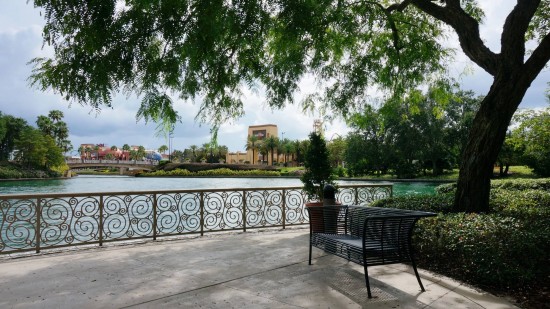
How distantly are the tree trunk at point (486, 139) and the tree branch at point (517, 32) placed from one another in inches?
11.8

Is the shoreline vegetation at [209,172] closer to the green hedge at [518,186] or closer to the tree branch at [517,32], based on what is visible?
the green hedge at [518,186]

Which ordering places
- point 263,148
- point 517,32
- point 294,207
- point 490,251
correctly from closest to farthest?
point 490,251 → point 517,32 → point 294,207 → point 263,148

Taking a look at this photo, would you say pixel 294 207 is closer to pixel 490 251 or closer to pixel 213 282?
pixel 213 282

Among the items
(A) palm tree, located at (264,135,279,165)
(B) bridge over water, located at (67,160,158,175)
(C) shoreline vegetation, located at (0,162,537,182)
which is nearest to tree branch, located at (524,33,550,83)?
(C) shoreline vegetation, located at (0,162,537,182)

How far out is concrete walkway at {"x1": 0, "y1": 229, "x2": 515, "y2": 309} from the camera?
3.48m

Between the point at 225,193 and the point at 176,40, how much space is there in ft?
12.8

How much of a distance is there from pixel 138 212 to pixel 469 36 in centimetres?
710

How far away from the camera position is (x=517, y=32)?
6281 mm

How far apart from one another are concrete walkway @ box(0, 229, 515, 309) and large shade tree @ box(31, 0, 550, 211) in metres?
2.18

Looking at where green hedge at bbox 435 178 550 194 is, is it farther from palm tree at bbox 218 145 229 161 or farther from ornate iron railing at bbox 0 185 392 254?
palm tree at bbox 218 145 229 161

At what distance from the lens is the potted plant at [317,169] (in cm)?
810

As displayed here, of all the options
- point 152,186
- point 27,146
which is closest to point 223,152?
point 27,146

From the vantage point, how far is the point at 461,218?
508 cm

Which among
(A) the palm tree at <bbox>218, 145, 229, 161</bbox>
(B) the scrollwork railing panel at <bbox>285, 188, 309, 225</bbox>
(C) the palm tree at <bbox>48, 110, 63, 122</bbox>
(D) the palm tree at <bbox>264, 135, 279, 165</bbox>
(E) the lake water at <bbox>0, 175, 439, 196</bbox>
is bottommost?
(E) the lake water at <bbox>0, 175, 439, 196</bbox>
